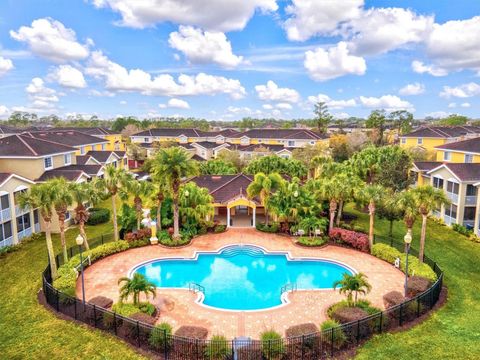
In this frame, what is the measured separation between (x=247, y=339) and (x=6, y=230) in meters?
24.7

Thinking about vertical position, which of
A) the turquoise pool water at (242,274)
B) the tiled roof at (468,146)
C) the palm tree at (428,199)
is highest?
the tiled roof at (468,146)

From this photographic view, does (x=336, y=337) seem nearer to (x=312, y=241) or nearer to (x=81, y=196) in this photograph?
(x=312, y=241)

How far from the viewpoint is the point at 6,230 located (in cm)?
2945

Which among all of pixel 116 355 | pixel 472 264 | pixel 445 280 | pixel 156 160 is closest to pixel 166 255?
pixel 156 160

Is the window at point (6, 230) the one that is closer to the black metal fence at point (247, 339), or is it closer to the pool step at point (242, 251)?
the black metal fence at point (247, 339)

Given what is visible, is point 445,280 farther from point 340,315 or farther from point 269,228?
point 269,228

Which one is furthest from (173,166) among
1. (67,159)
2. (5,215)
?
(67,159)

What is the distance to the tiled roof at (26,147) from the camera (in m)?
36.2

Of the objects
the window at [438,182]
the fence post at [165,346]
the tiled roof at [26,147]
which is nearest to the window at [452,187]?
the window at [438,182]

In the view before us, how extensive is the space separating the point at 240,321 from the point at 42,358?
941 cm

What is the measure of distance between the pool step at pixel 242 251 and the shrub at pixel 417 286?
11.9 m

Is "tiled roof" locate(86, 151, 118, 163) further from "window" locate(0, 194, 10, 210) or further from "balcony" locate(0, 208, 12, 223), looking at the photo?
"balcony" locate(0, 208, 12, 223)

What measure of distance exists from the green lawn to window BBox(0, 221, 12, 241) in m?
5.23

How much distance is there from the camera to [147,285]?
63.0 ft
